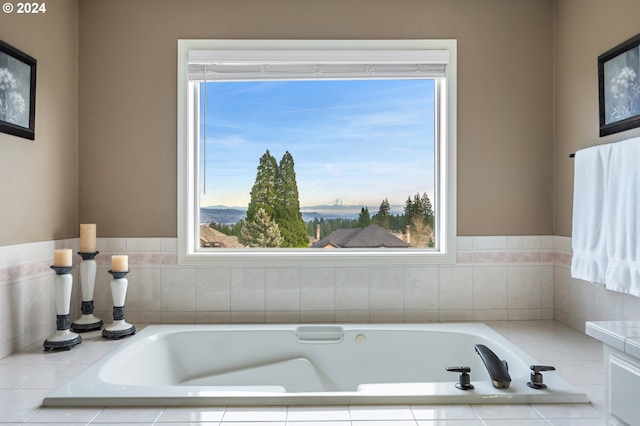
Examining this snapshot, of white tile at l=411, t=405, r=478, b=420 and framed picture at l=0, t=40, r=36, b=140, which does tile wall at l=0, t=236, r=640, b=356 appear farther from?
white tile at l=411, t=405, r=478, b=420

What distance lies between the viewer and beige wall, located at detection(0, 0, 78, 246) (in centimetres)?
219

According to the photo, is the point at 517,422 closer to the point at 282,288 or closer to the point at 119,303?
the point at 282,288

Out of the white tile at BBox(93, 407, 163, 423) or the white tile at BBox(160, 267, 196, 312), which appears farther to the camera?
the white tile at BBox(160, 267, 196, 312)

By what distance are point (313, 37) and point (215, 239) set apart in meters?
1.32

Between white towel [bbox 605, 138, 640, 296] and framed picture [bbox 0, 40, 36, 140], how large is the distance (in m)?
2.71

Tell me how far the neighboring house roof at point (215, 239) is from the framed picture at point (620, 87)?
2.07 m

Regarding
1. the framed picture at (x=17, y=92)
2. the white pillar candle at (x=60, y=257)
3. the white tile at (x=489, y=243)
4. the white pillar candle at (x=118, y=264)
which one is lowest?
the white pillar candle at (x=118, y=264)

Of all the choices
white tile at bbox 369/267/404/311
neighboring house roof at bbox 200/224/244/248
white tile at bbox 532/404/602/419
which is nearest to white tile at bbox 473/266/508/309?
white tile at bbox 369/267/404/311

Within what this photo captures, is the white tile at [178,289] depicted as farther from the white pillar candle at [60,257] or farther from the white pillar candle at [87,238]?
the white pillar candle at [60,257]

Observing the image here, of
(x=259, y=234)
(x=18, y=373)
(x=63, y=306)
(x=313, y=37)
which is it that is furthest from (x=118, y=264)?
(x=313, y=37)

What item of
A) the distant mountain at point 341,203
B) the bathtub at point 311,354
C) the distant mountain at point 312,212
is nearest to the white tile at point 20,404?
the bathtub at point 311,354

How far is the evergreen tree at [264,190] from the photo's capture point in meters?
2.89

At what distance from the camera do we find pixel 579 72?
99.3 inches

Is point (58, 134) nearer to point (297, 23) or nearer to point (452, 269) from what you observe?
point (297, 23)
